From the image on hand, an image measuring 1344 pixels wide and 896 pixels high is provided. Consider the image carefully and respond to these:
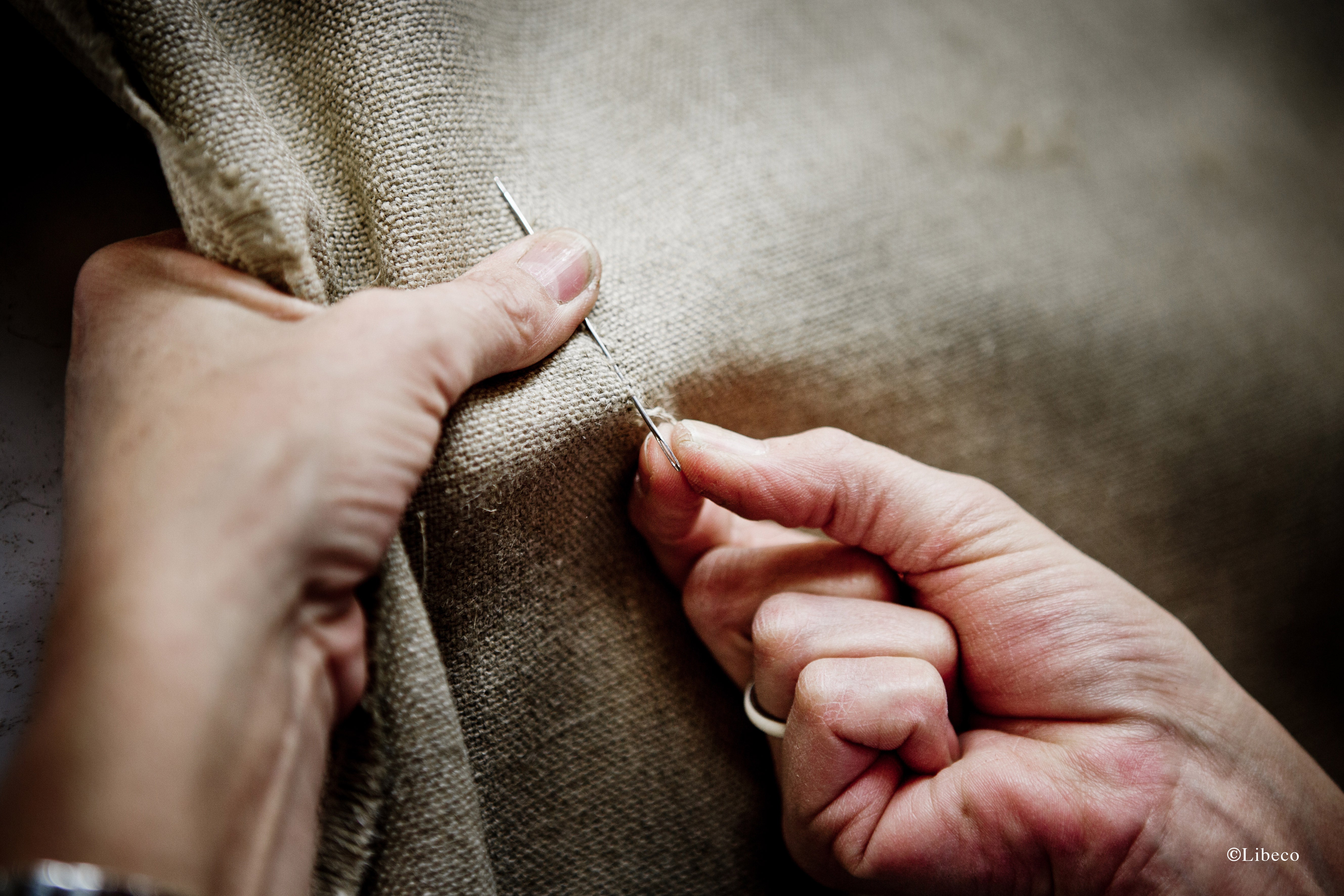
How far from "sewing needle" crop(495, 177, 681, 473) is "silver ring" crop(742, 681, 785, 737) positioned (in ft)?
0.98

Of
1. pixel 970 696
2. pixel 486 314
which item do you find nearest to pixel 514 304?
pixel 486 314

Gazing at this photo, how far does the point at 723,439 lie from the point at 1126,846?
0.61 m

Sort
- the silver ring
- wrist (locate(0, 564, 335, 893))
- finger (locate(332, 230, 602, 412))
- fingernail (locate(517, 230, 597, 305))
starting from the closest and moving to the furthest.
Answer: wrist (locate(0, 564, 335, 893)) < finger (locate(332, 230, 602, 412)) < fingernail (locate(517, 230, 597, 305)) < the silver ring

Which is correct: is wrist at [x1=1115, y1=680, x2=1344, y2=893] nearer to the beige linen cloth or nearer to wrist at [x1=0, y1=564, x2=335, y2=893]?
the beige linen cloth

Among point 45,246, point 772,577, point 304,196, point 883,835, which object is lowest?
point 883,835

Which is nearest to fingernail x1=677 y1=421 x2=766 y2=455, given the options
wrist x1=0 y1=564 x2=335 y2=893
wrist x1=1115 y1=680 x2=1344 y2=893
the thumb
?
the thumb

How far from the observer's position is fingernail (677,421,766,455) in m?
0.75

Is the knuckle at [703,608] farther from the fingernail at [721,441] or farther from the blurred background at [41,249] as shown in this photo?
the blurred background at [41,249]

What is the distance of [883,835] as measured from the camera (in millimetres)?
762

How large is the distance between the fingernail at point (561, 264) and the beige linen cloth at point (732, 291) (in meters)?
0.06

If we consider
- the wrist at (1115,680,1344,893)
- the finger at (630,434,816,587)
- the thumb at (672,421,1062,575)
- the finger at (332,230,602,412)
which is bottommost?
the wrist at (1115,680,1344,893)

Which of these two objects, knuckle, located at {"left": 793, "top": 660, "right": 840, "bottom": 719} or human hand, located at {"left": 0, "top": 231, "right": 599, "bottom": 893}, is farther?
knuckle, located at {"left": 793, "top": 660, "right": 840, "bottom": 719}

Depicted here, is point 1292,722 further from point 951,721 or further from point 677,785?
point 677,785

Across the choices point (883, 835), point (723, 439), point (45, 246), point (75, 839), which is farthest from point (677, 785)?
point (45, 246)
